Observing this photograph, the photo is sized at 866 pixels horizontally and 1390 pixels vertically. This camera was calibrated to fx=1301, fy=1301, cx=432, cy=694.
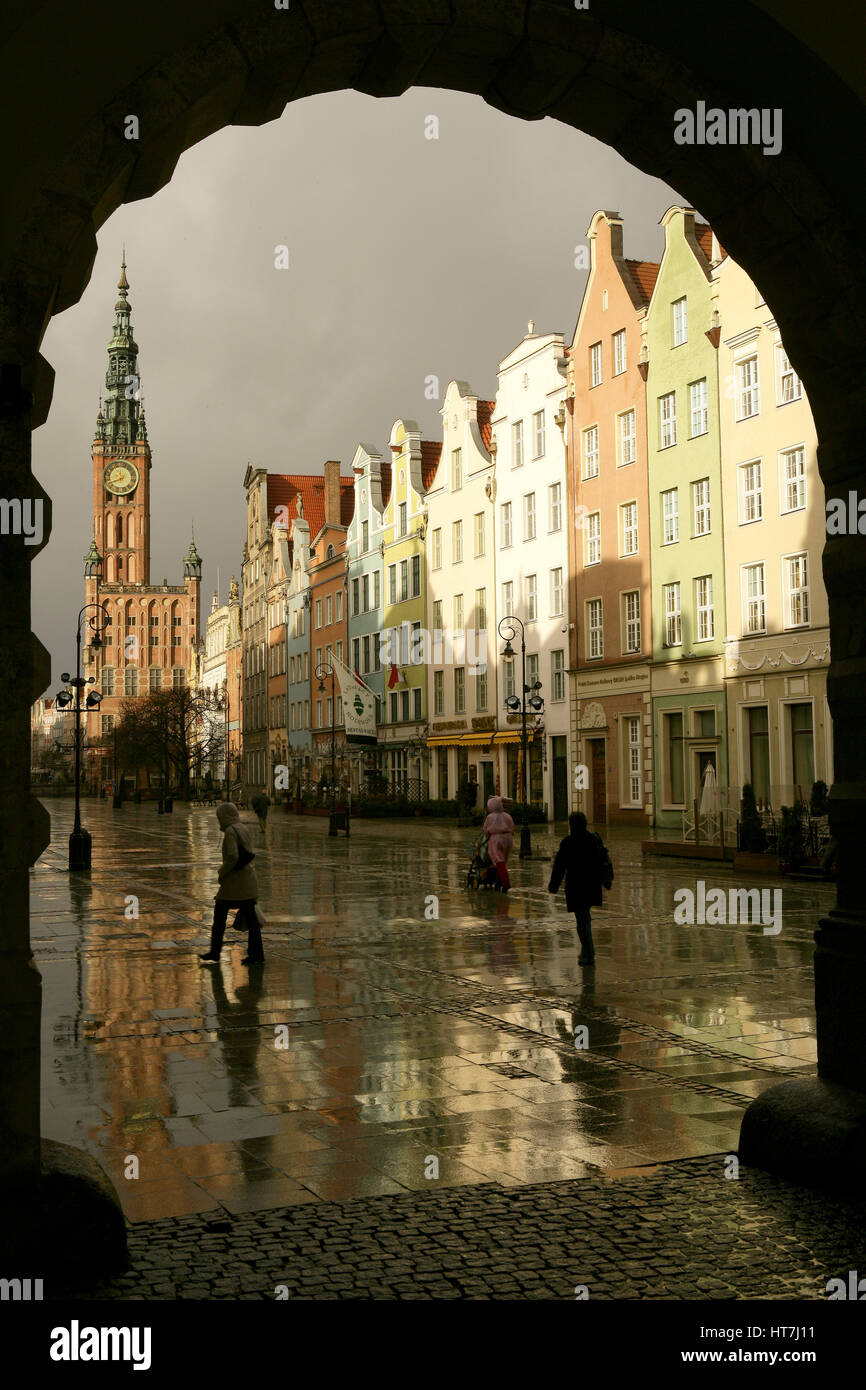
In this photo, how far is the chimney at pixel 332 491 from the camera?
7525cm

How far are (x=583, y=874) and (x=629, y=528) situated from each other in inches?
1161

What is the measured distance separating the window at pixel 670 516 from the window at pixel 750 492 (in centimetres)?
337

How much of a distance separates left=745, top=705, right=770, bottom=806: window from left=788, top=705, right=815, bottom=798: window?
97 centimetres

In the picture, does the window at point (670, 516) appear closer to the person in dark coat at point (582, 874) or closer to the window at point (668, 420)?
the window at point (668, 420)

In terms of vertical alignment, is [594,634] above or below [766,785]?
above

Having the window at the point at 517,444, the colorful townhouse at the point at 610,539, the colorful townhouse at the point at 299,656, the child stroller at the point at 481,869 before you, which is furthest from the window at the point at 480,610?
the child stroller at the point at 481,869

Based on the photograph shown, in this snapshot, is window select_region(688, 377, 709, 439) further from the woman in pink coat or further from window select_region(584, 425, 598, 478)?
Result: the woman in pink coat

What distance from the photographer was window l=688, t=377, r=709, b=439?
37.4 m

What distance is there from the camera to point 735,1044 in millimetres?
9281

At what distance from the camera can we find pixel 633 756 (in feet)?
133

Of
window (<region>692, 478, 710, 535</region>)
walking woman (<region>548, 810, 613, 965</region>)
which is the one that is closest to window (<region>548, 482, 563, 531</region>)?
window (<region>692, 478, 710, 535</region>)

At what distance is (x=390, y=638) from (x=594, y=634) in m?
20.3
